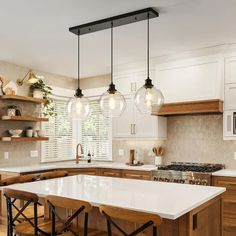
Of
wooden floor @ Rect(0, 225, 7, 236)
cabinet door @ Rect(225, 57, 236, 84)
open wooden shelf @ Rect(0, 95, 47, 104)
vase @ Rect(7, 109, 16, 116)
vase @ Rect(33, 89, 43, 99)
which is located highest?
cabinet door @ Rect(225, 57, 236, 84)

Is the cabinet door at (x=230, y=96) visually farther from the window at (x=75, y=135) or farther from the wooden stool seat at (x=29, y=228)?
the wooden stool seat at (x=29, y=228)

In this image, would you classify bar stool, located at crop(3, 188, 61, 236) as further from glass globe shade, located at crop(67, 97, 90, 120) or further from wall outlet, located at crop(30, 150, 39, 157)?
wall outlet, located at crop(30, 150, 39, 157)

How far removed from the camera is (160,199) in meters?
2.37

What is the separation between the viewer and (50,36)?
379 centimetres

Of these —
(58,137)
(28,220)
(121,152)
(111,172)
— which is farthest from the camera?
(58,137)

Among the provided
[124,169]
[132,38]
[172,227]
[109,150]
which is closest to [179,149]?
[124,169]

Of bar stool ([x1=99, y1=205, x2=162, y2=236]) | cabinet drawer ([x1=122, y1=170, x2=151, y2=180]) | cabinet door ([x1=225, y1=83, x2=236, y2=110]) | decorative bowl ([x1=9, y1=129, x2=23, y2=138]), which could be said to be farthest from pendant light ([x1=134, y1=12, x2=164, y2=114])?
decorative bowl ([x1=9, y1=129, x2=23, y2=138])

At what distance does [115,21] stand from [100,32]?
0.44 m

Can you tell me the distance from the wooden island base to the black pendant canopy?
193 cm

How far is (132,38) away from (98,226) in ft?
7.77

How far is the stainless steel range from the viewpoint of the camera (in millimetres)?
4102

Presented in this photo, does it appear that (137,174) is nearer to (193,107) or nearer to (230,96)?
(193,107)

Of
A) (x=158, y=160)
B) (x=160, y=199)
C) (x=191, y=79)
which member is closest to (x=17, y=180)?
(x=160, y=199)

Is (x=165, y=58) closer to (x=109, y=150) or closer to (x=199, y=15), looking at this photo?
(x=199, y=15)
